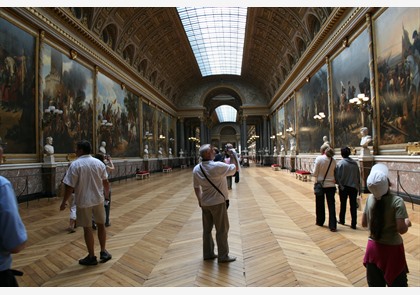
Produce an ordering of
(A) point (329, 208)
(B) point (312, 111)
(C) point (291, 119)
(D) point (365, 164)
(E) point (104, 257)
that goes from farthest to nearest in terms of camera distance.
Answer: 1. (C) point (291, 119)
2. (B) point (312, 111)
3. (D) point (365, 164)
4. (A) point (329, 208)
5. (E) point (104, 257)

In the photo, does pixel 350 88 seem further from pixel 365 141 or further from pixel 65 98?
pixel 65 98

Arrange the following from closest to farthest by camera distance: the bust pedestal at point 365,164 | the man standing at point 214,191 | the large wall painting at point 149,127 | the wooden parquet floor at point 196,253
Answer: the wooden parquet floor at point 196,253
the man standing at point 214,191
the bust pedestal at point 365,164
the large wall painting at point 149,127

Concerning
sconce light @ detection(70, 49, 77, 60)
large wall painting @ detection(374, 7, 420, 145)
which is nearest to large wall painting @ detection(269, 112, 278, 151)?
large wall painting @ detection(374, 7, 420, 145)

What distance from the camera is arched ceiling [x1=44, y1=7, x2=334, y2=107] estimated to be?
15.5 meters

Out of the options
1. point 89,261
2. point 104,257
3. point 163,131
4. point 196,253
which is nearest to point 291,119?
point 163,131

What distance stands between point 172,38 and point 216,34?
14.2 feet

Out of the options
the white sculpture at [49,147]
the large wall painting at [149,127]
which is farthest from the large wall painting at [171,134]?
the white sculpture at [49,147]

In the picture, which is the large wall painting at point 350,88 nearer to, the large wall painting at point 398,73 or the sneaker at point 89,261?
the large wall painting at point 398,73

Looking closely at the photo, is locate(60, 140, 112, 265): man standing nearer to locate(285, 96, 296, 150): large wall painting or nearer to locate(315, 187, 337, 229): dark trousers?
locate(315, 187, 337, 229): dark trousers

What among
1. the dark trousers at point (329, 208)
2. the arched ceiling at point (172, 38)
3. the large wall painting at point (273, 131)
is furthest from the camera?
the large wall painting at point (273, 131)

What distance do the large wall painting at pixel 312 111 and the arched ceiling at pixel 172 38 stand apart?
8.67 feet

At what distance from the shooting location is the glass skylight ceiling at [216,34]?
73.2 ft

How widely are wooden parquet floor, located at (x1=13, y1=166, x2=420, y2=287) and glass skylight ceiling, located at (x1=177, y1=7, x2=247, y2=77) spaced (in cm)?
1883

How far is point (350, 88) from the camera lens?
480 inches
